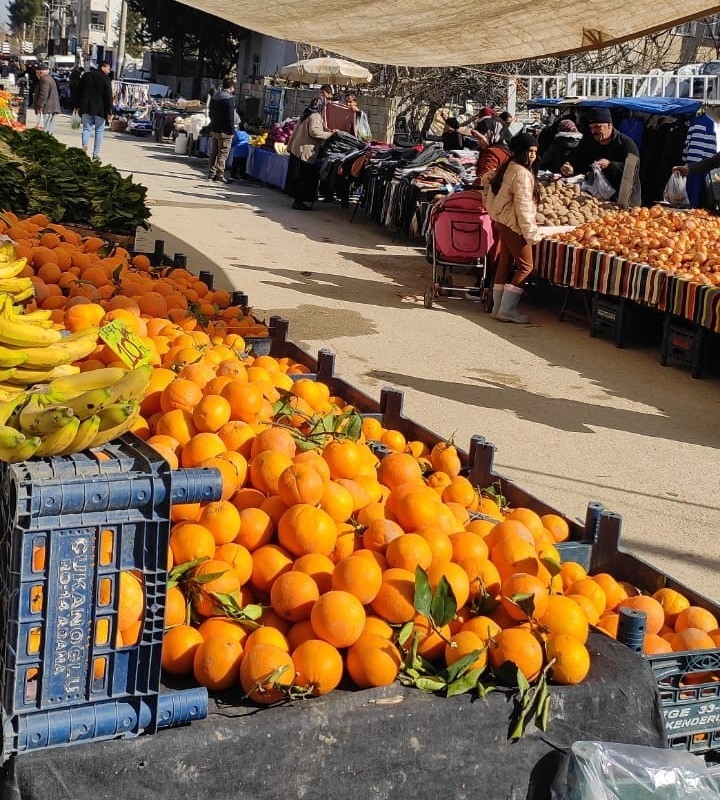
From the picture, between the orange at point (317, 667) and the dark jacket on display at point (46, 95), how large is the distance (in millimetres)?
22915

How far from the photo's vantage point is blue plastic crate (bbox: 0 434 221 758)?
182cm

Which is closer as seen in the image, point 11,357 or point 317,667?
point 317,667

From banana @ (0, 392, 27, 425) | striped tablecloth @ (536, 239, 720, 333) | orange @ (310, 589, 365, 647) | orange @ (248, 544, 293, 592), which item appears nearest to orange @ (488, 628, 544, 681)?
orange @ (310, 589, 365, 647)

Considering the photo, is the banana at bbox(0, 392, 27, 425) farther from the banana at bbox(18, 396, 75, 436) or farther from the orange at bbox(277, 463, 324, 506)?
the orange at bbox(277, 463, 324, 506)

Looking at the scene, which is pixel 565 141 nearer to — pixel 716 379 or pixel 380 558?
pixel 716 379

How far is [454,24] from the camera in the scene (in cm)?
873

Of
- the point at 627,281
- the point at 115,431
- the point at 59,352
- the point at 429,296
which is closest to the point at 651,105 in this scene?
the point at 429,296

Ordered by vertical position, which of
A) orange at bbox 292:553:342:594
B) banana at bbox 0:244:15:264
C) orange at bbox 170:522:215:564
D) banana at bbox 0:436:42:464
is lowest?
orange at bbox 292:553:342:594

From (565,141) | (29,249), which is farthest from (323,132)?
(29,249)

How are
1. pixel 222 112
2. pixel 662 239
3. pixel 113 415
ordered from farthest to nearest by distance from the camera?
1. pixel 222 112
2. pixel 662 239
3. pixel 113 415

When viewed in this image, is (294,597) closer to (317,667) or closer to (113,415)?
(317,667)

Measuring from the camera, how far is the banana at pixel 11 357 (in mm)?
2596

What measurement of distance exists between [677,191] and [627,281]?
4.10 meters

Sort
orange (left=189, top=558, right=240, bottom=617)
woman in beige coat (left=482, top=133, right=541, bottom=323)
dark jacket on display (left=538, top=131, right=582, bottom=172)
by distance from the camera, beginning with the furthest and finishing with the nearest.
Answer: dark jacket on display (left=538, top=131, right=582, bottom=172) < woman in beige coat (left=482, top=133, right=541, bottom=323) < orange (left=189, top=558, right=240, bottom=617)
